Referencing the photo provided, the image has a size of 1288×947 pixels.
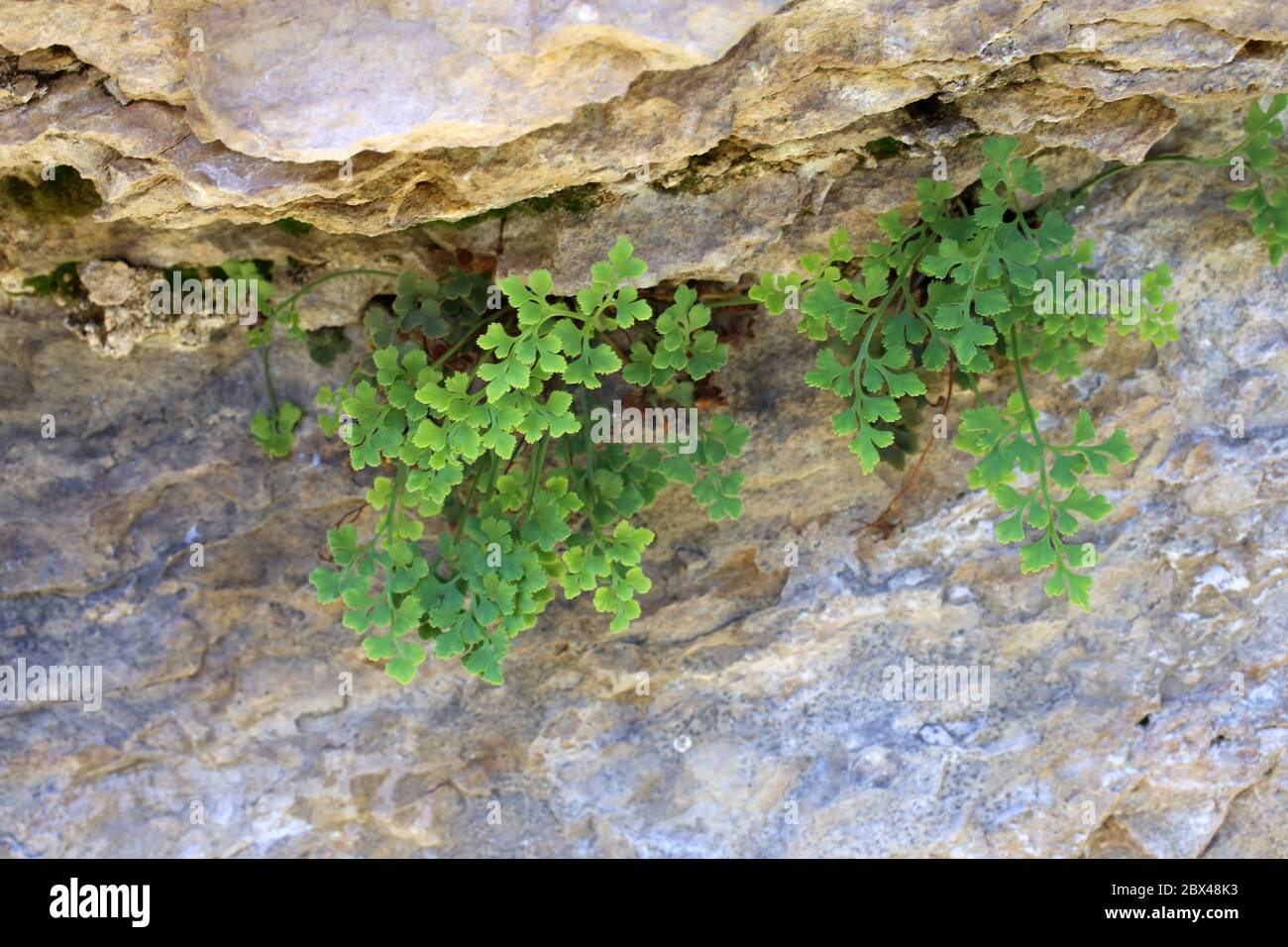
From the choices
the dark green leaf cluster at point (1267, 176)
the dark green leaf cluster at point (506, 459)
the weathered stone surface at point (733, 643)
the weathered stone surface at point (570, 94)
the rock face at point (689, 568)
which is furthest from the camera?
the weathered stone surface at point (733, 643)

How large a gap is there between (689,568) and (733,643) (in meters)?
0.33

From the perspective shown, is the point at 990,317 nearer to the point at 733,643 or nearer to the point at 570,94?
the point at 733,643

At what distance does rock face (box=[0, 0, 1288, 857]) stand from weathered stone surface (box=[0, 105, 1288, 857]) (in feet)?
0.04

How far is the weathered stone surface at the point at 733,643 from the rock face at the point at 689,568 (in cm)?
1

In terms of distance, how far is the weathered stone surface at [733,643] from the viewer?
389cm

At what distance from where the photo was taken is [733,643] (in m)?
4.14

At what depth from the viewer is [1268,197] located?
3.78m

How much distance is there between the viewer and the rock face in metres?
3.35

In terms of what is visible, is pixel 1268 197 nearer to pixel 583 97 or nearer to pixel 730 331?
pixel 730 331

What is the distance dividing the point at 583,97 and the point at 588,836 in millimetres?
2724

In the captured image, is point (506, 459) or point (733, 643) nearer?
point (506, 459)

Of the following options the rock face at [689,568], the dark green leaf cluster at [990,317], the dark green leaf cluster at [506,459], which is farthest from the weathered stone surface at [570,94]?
the dark green leaf cluster at [506,459]

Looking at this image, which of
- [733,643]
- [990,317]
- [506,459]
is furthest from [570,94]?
[733,643]

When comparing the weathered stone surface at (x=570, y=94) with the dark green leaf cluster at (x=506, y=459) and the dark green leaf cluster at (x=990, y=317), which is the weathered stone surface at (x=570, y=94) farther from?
the dark green leaf cluster at (x=506, y=459)
